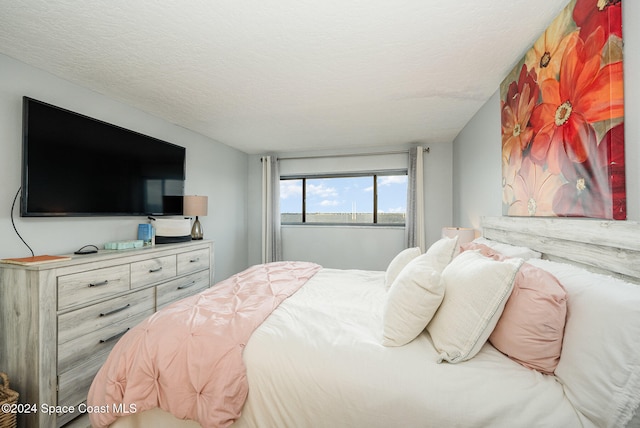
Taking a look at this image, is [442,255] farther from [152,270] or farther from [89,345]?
[89,345]

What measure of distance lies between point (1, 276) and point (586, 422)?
3.05 meters

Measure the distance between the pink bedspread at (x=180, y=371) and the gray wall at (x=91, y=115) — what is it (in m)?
1.48

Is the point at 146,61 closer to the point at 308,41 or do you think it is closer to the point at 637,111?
the point at 308,41

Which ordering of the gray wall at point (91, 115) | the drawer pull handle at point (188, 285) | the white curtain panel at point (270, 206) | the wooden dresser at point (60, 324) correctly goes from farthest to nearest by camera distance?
the white curtain panel at point (270, 206) → the drawer pull handle at point (188, 285) → the gray wall at point (91, 115) → the wooden dresser at point (60, 324)

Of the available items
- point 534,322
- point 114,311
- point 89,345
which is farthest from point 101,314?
point 534,322

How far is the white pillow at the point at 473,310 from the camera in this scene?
1.05m

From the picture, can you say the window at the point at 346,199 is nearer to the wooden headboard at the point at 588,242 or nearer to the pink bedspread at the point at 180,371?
the wooden headboard at the point at 588,242

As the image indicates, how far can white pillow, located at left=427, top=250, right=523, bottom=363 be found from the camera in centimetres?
105

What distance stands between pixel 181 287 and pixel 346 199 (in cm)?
295

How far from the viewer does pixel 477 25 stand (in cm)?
152

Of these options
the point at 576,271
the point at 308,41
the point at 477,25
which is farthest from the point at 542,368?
the point at 308,41

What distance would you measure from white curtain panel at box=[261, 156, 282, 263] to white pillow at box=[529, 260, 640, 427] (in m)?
4.02

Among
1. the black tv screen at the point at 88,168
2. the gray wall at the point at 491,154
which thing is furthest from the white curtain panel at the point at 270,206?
the gray wall at the point at 491,154

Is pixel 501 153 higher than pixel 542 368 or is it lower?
higher
